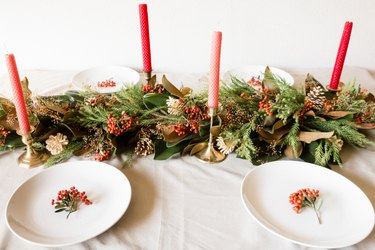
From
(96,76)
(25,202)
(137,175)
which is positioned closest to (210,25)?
(96,76)

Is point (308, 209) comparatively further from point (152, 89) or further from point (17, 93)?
point (17, 93)

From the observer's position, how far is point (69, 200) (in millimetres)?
607

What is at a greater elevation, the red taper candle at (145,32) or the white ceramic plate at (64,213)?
the red taper candle at (145,32)

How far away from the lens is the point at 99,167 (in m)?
0.71

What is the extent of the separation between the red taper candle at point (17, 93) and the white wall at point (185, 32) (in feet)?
2.64

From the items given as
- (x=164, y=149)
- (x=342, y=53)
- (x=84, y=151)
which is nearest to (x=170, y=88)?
(x=164, y=149)

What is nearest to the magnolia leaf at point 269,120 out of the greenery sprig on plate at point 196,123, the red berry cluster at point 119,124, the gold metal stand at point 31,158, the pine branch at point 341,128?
the greenery sprig on plate at point 196,123

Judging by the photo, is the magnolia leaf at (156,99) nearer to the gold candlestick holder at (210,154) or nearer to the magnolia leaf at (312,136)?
the gold candlestick holder at (210,154)

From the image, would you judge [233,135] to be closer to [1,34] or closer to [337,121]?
[337,121]

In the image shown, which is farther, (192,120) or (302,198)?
(192,120)

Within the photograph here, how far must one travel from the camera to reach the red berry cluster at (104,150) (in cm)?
76

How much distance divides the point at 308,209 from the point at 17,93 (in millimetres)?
644

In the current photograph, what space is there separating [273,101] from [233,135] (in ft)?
0.43

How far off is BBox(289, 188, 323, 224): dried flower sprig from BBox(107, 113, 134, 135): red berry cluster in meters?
0.40
